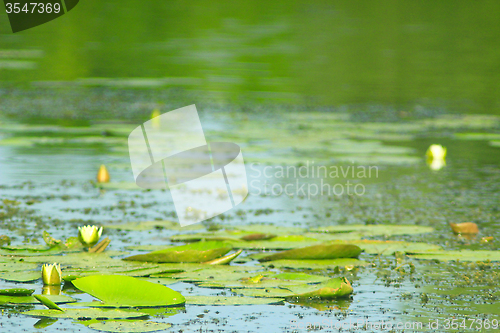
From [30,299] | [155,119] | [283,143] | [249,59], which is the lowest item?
[30,299]

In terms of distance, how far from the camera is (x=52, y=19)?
19.8 m

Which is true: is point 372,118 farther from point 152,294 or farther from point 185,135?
point 152,294

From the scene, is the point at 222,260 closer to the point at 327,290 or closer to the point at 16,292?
the point at 327,290

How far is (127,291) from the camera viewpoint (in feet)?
9.04

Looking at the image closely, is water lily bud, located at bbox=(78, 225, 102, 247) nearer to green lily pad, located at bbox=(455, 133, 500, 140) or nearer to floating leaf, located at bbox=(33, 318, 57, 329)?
floating leaf, located at bbox=(33, 318, 57, 329)

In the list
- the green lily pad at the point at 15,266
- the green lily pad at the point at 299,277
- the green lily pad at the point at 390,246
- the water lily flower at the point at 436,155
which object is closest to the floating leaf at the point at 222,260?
the green lily pad at the point at 299,277

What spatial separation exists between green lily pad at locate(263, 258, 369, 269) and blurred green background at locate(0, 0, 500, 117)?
4941 mm

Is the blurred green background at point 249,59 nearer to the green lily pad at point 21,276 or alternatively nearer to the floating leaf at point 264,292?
the green lily pad at point 21,276

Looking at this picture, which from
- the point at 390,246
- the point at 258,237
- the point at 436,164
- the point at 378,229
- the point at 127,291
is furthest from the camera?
the point at 436,164

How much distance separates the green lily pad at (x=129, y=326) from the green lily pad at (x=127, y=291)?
169 mm

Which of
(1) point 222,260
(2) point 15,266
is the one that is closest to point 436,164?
(1) point 222,260

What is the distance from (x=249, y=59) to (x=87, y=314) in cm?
1127

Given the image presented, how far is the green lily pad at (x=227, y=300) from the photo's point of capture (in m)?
2.77

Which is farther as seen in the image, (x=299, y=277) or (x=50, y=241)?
(x=50, y=241)
